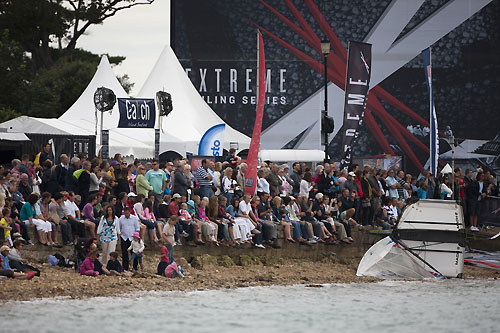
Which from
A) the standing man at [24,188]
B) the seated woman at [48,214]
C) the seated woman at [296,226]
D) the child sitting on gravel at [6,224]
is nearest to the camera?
the child sitting on gravel at [6,224]

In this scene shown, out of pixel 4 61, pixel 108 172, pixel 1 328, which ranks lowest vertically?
pixel 1 328

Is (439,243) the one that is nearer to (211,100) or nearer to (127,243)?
(127,243)

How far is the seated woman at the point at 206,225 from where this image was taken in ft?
83.8

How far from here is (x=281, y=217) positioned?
27.8 metres

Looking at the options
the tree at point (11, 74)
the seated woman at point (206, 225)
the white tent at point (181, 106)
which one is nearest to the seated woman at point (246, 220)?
the seated woman at point (206, 225)

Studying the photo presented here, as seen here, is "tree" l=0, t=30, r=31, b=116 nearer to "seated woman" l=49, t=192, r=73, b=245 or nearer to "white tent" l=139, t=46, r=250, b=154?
"white tent" l=139, t=46, r=250, b=154

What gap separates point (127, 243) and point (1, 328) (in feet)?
15.9

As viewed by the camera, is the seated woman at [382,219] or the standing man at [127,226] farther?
the seated woman at [382,219]

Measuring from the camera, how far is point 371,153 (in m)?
49.0

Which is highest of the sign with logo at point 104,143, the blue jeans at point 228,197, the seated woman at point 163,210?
the sign with logo at point 104,143

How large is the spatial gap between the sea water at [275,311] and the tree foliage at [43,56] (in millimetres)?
32115

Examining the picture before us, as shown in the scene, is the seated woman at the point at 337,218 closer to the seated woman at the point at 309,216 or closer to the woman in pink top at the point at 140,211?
the seated woman at the point at 309,216

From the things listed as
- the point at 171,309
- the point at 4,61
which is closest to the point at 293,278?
the point at 171,309

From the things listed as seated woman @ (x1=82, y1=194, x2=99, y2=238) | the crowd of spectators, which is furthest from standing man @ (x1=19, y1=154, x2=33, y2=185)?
seated woman @ (x1=82, y1=194, x2=99, y2=238)
